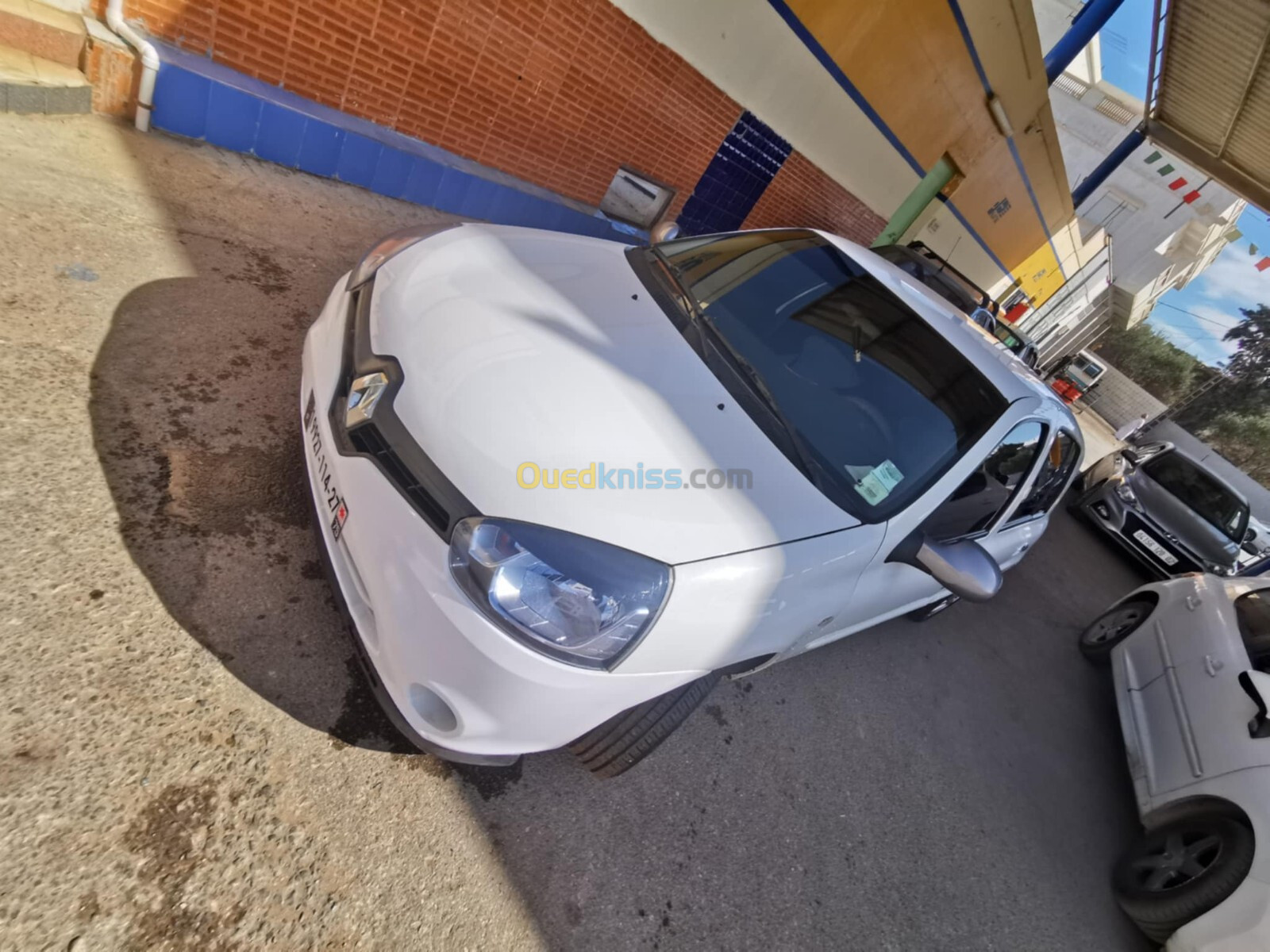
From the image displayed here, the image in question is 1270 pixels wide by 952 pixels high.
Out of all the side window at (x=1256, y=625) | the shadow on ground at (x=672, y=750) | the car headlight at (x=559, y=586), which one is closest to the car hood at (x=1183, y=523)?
the side window at (x=1256, y=625)

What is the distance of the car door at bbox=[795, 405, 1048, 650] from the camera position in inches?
89.0

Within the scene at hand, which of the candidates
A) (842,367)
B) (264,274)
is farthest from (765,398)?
(264,274)

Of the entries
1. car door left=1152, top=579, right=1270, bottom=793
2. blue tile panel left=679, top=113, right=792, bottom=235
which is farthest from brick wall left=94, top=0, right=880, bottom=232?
car door left=1152, top=579, right=1270, bottom=793

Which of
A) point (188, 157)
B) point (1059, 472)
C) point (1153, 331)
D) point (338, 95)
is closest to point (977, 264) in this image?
point (1059, 472)

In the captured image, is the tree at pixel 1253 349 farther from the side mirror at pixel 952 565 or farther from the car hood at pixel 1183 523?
the side mirror at pixel 952 565

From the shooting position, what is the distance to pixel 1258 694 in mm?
2920

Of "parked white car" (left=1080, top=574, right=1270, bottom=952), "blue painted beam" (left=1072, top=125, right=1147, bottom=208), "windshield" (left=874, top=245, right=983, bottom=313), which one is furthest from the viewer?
"blue painted beam" (left=1072, top=125, right=1147, bottom=208)

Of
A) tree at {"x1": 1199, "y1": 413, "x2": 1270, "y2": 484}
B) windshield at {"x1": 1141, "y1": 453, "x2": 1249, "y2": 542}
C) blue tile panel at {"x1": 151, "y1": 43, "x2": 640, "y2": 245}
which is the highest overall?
tree at {"x1": 1199, "y1": 413, "x2": 1270, "y2": 484}

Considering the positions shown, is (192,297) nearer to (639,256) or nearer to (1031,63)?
(639,256)

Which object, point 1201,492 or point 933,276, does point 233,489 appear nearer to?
point 933,276

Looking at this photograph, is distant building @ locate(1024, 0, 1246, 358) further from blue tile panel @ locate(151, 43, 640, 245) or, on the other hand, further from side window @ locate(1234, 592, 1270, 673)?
blue tile panel @ locate(151, 43, 640, 245)

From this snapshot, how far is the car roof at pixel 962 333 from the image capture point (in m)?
2.71

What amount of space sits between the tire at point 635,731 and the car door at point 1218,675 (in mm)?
2685

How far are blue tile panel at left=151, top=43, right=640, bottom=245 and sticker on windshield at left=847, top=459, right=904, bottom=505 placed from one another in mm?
4025
